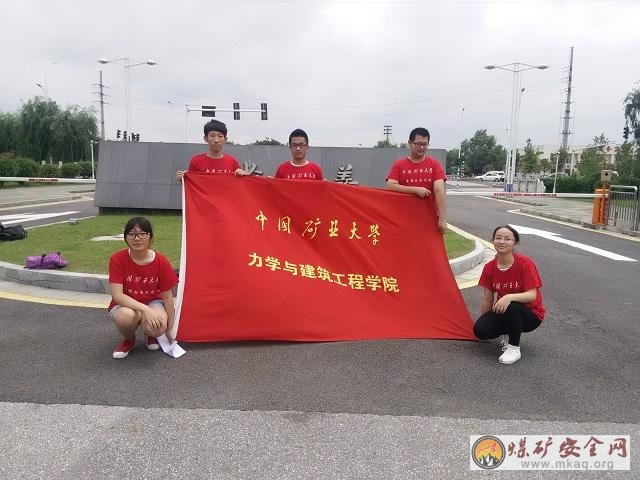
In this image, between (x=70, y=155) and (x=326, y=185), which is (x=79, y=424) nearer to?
(x=326, y=185)

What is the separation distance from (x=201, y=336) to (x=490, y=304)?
250cm

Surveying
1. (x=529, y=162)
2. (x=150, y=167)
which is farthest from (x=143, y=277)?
(x=529, y=162)

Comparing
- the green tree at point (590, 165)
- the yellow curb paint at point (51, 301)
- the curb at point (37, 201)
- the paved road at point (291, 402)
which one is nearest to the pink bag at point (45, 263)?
the yellow curb paint at point (51, 301)

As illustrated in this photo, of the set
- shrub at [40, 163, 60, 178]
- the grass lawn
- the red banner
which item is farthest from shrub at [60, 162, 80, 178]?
the red banner

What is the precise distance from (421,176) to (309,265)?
4.48 feet

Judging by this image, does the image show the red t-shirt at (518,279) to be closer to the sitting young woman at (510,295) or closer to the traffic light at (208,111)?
the sitting young woman at (510,295)

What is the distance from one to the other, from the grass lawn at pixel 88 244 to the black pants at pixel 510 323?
3.46 metres

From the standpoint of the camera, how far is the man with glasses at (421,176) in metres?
4.57

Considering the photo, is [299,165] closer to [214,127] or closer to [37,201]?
[214,127]

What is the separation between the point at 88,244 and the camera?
7926 mm

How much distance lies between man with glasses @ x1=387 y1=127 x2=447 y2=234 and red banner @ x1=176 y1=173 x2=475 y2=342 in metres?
0.09

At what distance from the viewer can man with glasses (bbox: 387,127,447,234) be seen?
15.0ft

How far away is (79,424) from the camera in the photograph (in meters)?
2.95

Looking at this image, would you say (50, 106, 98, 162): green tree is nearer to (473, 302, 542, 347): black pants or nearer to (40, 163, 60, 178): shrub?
(40, 163, 60, 178): shrub
